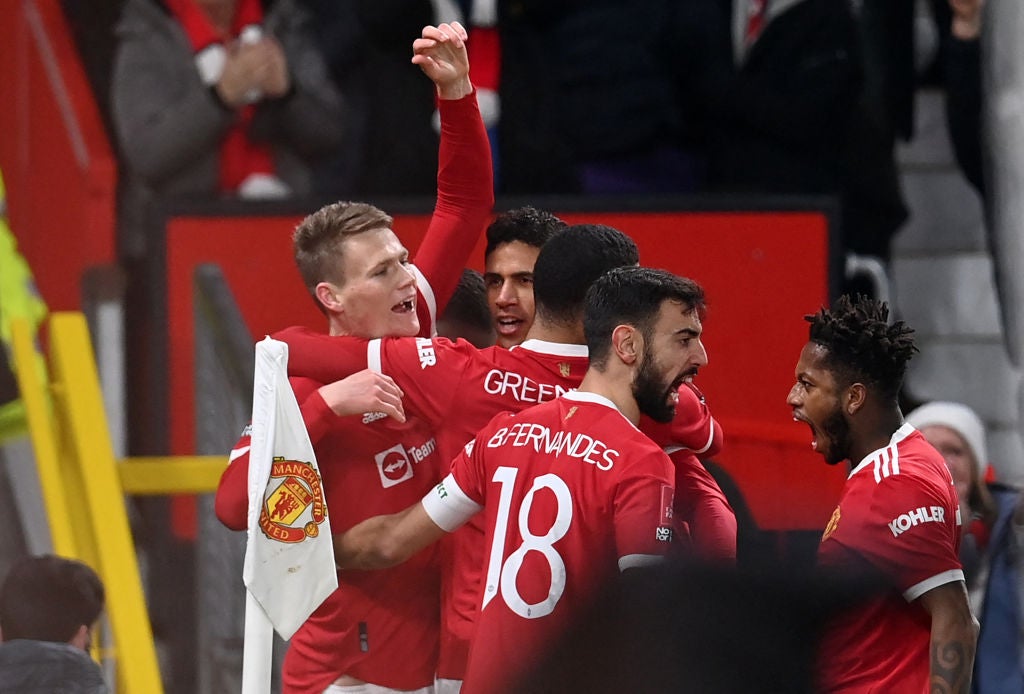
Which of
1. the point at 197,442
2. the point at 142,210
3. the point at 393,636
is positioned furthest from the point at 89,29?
the point at 393,636

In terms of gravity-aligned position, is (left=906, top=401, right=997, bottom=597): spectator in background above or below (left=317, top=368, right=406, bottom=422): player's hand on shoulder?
below

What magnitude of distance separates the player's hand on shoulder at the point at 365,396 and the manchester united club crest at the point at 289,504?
0.16m

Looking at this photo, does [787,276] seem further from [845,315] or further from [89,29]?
[89,29]

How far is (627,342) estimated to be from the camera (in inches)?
141

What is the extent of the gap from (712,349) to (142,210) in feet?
7.29

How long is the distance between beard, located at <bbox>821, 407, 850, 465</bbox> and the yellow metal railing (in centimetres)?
199

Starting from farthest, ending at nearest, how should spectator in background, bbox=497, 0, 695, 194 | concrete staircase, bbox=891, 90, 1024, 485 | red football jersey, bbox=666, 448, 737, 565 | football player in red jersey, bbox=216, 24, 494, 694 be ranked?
concrete staircase, bbox=891, 90, 1024, 485 → spectator in background, bbox=497, 0, 695, 194 → football player in red jersey, bbox=216, 24, 494, 694 → red football jersey, bbox=666, 448, 737, 565

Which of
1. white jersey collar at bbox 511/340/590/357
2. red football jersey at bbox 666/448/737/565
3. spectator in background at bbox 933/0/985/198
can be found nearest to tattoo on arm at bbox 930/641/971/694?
red football jersey at bbox 666/448/737/565

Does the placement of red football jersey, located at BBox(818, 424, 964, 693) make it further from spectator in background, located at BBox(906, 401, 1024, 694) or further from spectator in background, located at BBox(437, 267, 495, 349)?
spectator in background, located at BBox(906, 401, 1024, 694)

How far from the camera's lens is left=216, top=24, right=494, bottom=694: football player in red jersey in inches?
162

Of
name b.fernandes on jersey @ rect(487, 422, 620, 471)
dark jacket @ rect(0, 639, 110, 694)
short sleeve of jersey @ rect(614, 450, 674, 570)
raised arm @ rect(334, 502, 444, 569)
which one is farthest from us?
dark jacket @ rect(0, 639, 110, 694)

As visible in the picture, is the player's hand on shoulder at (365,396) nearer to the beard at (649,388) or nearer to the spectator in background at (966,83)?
the beard at (649,388)

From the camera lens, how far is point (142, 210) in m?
6.56

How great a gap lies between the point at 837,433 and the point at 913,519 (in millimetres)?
320
